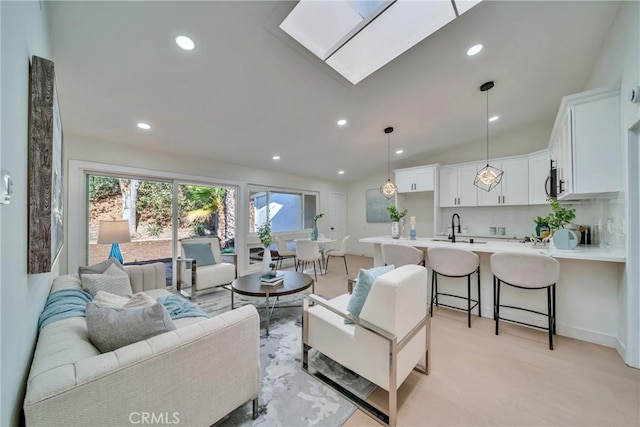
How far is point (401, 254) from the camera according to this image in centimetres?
303

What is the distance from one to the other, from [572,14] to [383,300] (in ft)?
10.3

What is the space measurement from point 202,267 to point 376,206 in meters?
4.95

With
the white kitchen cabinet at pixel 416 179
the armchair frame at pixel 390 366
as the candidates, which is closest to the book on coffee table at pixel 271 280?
the armchair frame at pixel 390 366

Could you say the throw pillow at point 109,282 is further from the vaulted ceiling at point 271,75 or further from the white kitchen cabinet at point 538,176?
the white kitchen cabinet at point 538,176

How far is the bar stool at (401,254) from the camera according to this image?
294 cm

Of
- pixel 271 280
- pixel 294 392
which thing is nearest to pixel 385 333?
pixel 294 392

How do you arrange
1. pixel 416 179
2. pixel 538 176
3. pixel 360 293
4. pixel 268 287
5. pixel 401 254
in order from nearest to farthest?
pixel 360 293 < pixel 268 287 < pixel 401 254 < pixel 538 176 < pixel 416 179

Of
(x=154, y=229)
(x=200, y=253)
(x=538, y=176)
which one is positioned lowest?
(x=200, y=253)

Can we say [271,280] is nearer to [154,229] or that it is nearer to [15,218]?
[15,218]

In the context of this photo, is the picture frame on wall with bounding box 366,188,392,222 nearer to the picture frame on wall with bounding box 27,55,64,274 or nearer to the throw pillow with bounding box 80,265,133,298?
the throw pillow with bounding box 80,265,133,298

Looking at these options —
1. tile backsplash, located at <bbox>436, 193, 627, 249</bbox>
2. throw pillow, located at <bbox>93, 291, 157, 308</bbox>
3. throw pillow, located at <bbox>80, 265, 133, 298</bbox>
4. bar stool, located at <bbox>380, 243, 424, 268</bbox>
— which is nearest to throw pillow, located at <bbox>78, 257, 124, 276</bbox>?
throw pillow, located at <bbox>80, 265, 133, 298</bbox>

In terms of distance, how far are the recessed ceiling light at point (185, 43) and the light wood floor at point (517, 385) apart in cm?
309

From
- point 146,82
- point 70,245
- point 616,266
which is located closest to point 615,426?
point 616,266

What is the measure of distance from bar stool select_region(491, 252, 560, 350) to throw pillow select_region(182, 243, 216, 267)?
3.86 metres
